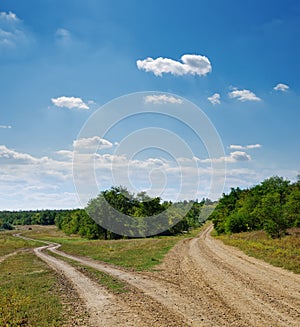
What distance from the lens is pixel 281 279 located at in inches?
645

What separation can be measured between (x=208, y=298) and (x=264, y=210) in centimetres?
3125

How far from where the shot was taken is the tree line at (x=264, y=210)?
132 ft

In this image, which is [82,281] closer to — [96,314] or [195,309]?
[96,314]

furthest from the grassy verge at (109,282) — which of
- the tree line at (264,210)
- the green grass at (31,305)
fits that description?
the tree line at (264,210)

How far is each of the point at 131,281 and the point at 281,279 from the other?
25.1 feet

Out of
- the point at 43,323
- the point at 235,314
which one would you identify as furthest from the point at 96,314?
the point at 235,314

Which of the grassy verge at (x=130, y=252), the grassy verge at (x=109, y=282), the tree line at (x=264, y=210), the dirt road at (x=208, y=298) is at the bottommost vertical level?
the grassy verge at (x=130, y=252)

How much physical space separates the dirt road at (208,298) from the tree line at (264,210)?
22249 mm

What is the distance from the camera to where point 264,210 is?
136 ft

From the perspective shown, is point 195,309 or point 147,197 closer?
point 195,309

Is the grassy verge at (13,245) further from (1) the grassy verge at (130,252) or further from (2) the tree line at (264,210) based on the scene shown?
(2) the tree line at (264,210)

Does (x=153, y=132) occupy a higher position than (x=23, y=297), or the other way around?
(x=153, y=132)

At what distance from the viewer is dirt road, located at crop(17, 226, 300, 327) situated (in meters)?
9.98

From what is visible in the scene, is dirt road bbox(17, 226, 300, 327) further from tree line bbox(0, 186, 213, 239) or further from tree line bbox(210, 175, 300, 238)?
tree line bbox(0, 186, 213, 239)
